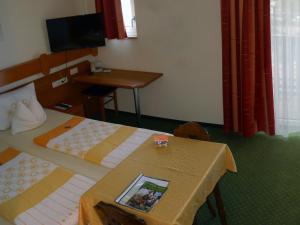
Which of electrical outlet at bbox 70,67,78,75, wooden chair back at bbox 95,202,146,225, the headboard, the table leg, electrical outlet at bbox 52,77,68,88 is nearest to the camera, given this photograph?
wooden chair back at bbox 95,202,146,225

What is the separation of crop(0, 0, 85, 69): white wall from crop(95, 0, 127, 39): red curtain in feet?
1.59

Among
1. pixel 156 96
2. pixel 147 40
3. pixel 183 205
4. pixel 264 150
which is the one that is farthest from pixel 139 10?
pixel 183 205

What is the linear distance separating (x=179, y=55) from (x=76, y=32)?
124cm

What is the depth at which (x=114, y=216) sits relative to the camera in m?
1.86

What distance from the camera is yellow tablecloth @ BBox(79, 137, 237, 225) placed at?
6.19 feet

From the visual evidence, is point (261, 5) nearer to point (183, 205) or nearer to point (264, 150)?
point (264, 150)

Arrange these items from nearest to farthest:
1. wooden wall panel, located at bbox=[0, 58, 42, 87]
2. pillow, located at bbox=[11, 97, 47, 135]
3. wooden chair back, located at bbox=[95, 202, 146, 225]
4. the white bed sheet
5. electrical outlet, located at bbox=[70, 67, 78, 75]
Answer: wooden chair back, located at bbox=[95, 202, 146, 225], the white bed sheet, pillow, located at bbox=[11, 97, 47, 135], wooden wall panel, located at bbox=[0, 58, 42, 87], electrical outlet, located at bbox=[70, 67, 78, 75]

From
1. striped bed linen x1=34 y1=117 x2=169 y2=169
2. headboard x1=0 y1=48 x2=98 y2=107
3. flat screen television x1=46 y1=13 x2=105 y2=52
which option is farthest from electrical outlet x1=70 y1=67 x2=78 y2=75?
striped bed linen x1=34 y1=117 x2=169 y2=169

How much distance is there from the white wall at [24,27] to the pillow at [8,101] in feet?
1.10

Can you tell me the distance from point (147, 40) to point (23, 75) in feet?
4.79

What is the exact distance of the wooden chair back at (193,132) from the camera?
8.18ft

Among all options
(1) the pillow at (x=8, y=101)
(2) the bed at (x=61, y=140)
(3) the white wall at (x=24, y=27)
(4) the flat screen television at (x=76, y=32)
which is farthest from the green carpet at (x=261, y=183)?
(3) the white wall at (x=24, y=27)

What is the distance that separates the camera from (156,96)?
440cm

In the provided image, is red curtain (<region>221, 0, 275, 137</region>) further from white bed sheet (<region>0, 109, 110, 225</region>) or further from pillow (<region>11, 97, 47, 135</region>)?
pillow (<region>11, 97, 47, 135</region>)
